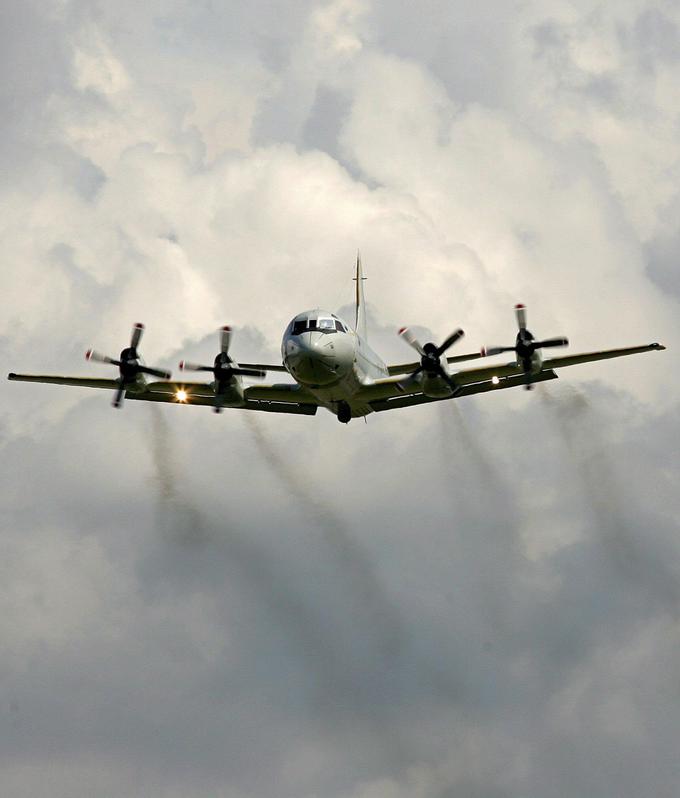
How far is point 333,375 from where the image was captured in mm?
49281

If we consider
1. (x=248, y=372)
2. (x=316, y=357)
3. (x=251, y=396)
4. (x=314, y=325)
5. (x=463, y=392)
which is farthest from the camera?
(x=251, y=396)

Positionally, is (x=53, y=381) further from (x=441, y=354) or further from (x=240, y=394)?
(x=441, y=354)

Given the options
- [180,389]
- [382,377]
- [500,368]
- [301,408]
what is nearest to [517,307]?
[500,368]

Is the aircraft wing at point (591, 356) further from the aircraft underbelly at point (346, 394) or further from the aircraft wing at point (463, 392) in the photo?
the aircraft underbelly at point (346, 394)

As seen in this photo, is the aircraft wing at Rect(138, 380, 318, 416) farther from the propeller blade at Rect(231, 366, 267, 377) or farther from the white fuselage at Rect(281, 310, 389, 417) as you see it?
the white fuselage at Rect(281, 310, 389, 417)

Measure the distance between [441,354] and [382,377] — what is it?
5455 mm

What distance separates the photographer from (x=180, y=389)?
178 feet

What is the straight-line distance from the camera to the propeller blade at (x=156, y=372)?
52375 millimetres

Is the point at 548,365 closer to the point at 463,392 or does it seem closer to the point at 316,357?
the point at 463,392

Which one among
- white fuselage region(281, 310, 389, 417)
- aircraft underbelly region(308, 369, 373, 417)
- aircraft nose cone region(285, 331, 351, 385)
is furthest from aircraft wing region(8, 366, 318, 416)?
aircraft nose cone region(285, 331, 351, 385)

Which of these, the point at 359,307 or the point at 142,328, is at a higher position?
the point at 359,307

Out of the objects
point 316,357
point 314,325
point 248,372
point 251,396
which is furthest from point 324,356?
point 251,396

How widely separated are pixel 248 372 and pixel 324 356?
4243 millimetres

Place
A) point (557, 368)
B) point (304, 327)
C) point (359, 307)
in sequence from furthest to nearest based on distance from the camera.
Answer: point (359, 307)
point (557, 368)
point (304, 327)
